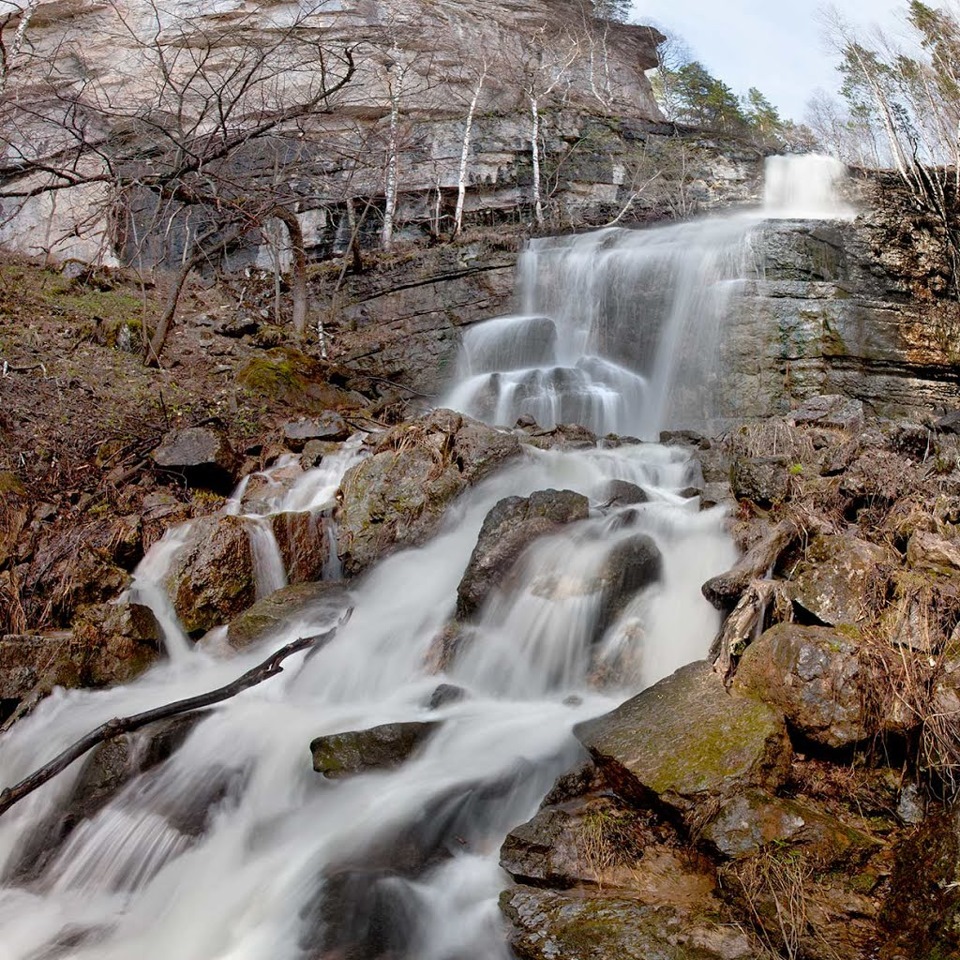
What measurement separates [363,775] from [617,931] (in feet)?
6.88

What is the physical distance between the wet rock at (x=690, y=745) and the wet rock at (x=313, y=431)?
21.9ft

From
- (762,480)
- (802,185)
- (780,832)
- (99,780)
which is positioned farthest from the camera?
Result: (802,185)

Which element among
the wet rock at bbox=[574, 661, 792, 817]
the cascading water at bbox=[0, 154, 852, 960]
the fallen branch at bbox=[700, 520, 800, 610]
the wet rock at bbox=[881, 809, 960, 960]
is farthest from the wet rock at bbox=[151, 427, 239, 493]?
the wet rock at bbox=[881, 809, 960, 960]

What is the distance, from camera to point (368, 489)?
Result: 8555 millimetres

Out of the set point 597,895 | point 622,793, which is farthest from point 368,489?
point 597,895

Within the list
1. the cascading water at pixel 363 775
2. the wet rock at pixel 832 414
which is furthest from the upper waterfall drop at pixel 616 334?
the cascading water at pixel 363 775

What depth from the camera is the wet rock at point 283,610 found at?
6.86 metres

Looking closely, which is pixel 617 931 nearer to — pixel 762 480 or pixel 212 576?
pixel 762 480

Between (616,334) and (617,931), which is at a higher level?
(617,931)

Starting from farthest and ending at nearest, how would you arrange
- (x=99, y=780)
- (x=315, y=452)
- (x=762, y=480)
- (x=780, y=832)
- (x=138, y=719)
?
(x=315, y=452)
(x=762, y=480)
(x=138, y=719)
(x=99, y=780)
(x=780, y=832)

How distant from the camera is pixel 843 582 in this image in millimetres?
4625

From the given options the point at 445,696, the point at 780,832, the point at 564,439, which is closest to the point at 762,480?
the point at 445,696

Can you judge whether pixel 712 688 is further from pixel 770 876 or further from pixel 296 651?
pixel 296 651

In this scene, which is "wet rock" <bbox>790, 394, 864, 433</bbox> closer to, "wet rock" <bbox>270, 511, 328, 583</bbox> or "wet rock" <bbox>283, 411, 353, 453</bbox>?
"wet rock" <bbox>270, 511, 328, 583</bbox>
